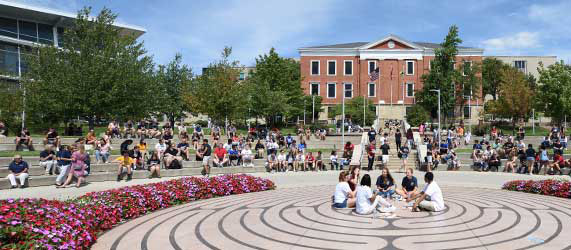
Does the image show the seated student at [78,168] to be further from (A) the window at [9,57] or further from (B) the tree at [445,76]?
(B) the tree at [445,76]

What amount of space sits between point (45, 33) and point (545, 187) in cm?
5178

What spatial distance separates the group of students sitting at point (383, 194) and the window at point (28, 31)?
4678cm

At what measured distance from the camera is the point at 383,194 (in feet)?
41.5

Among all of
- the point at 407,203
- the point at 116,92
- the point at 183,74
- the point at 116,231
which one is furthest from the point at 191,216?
the point at 183,74

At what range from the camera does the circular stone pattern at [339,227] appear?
7.98m

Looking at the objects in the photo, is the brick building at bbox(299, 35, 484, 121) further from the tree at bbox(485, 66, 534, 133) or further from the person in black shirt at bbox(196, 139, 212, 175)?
the person in black shirt at bbox(196, 139, 212, 175)

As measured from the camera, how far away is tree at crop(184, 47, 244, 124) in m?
35.7

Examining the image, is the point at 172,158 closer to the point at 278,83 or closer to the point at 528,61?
the point at 278,83

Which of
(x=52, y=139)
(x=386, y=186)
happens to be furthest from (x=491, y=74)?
(x=52, y=139)

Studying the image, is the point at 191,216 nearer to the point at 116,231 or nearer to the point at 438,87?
the point at 116,231

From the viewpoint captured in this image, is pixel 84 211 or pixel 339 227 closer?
pixel 84 211

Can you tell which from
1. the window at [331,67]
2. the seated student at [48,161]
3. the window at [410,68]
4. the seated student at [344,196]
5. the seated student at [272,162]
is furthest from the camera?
the window at [331,67]

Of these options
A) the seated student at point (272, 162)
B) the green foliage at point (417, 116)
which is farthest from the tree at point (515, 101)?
the seated student at point (272, 162)

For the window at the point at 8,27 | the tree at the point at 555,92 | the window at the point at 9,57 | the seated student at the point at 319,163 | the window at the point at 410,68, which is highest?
the window at the point at 8,27
